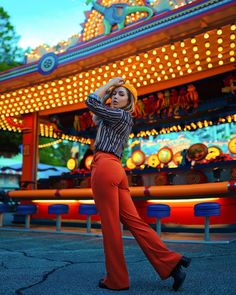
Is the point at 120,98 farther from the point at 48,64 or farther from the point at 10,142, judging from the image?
the point at 10,142

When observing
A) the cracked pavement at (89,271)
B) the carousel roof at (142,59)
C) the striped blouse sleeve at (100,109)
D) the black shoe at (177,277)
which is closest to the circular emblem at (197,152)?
the carousel roof at (142,59)

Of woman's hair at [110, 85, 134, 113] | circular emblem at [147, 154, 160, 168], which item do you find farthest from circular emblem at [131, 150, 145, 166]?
woman's hair at [110, 85, 134, 113]

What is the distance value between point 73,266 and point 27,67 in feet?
21.3

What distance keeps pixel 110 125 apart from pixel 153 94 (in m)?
6.84

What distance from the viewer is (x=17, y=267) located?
12.3ft

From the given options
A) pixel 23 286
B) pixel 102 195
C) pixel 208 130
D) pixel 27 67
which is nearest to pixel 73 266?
pixel 23 286

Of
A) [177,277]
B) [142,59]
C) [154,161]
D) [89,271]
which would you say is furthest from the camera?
[154,161]

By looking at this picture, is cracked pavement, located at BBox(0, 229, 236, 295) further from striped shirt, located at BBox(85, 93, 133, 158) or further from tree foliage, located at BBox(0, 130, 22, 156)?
tree foliage, located at BBox(0, 130, 22, 156)

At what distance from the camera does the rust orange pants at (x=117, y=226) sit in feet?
9.06

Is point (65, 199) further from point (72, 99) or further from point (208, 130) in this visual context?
point (208, 130)

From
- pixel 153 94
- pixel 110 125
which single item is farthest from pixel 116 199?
pixel 153 94

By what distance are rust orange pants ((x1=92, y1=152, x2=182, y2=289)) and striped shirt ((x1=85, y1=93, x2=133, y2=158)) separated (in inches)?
3.2

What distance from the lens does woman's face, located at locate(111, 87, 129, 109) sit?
10.5ft

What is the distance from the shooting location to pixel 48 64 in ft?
28.3
